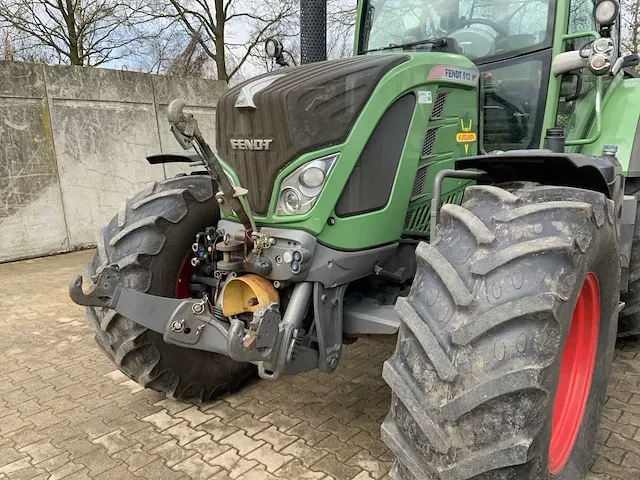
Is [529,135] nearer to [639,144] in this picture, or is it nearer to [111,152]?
[639,144]

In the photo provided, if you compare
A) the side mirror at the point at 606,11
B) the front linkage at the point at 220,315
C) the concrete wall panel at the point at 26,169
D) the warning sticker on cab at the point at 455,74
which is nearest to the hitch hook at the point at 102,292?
the front linkage at the point at 220,315

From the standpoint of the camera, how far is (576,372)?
7.78 feet

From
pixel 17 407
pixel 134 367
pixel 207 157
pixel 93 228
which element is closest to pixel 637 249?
pixel 207 157

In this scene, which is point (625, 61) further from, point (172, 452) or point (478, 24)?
point (172, 452)

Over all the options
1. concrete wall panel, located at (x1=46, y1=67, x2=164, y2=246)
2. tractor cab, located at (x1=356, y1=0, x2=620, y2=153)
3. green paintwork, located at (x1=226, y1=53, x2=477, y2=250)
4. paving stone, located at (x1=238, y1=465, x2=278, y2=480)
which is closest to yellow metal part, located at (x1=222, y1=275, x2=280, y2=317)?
green paintwork, located at (x1=226, y1=53, x2=477, y2=250)

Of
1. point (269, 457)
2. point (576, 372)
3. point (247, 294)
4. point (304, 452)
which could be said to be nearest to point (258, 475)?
point (269, 457)

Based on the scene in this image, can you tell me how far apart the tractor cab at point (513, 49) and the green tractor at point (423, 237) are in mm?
11

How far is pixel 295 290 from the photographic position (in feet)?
7.74

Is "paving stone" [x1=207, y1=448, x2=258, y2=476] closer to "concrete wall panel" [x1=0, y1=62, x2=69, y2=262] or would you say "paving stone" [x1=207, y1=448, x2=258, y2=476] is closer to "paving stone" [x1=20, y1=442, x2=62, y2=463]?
"paving stone" [x1=20, y1=442, x2=62, y2=463]

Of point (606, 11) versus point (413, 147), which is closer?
point (413, 147)

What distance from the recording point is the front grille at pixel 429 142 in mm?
2709

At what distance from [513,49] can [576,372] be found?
175 cm

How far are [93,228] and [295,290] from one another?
6.59 meters

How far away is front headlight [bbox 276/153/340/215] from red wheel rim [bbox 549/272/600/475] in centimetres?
113
